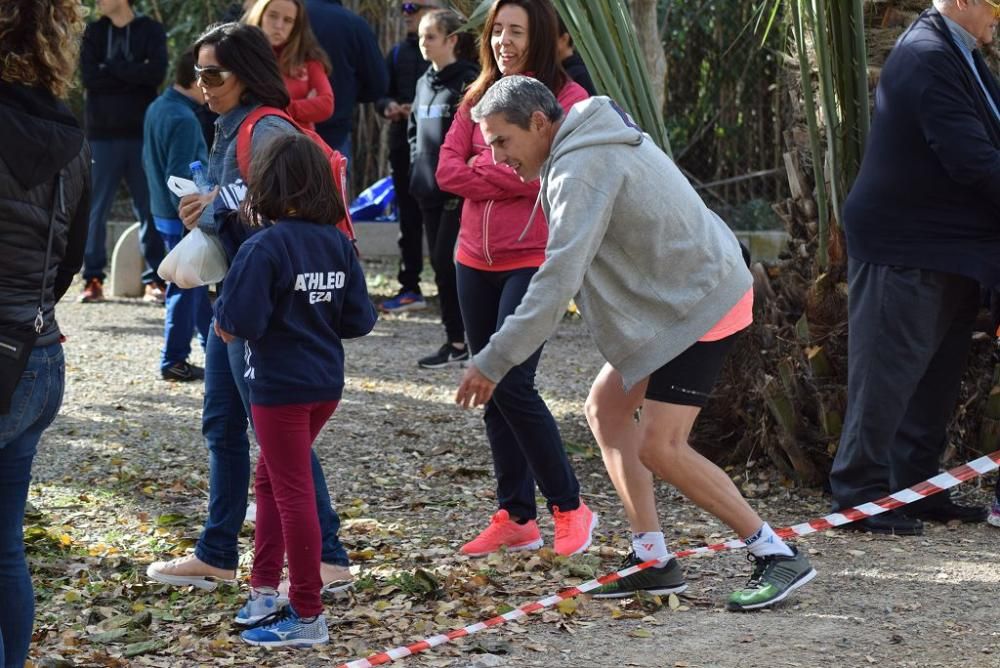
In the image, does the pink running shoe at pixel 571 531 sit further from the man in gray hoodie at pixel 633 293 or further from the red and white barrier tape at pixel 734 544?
the man in gray hoodie at pixel 633 293

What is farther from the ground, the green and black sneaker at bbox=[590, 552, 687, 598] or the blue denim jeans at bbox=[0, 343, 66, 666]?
the blue denim jeans at bbox=[0, 343, 66, 666]

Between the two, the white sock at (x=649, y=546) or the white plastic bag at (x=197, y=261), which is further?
the white sock at (x=649, y=546)

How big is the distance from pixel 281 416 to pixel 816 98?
2778 mm

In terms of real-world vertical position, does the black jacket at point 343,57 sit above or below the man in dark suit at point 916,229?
above

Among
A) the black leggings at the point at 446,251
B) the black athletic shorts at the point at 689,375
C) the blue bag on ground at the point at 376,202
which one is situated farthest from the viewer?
the blue bag on ground at the point at 376,202

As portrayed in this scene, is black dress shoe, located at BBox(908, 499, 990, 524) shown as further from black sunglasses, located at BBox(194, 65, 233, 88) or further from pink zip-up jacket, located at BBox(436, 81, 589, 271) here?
black sunglasses, located at BBox(194, 65, 233, 88)

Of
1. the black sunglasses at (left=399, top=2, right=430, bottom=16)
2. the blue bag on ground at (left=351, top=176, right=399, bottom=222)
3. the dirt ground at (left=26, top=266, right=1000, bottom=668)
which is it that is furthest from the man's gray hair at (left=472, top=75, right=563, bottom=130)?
the blue bag on ground at (left=351, top=176, right=399, bottom=222)

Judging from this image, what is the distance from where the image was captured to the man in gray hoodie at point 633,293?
3959 millimetres

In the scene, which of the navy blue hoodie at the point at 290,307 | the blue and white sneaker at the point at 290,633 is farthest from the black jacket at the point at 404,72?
the blue and white sneaker at the point at 290,633

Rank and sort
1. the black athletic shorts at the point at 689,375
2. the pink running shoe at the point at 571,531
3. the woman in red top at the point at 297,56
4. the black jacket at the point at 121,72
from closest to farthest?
1. the black athletic shorts at the point at 689,375
2. the pink running shoe at the point at 571,531
3. the woman in red top at the point at 297,56
4. the black jacket at the point at 121,72

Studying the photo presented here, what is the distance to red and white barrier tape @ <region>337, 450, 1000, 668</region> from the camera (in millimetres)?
4039

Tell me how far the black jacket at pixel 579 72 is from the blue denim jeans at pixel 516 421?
0.97m

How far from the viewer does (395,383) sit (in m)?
7.86

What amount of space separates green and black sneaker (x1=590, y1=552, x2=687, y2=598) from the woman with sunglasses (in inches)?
32.3
